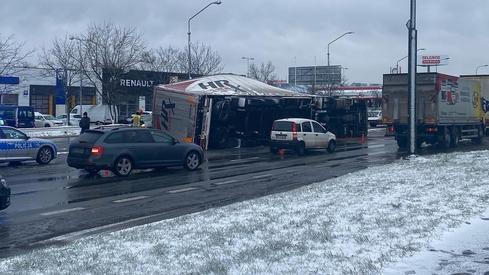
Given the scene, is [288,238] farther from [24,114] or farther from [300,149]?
[24,114]

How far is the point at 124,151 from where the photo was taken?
19297 millimetres

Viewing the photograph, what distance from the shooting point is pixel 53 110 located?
7112 cm

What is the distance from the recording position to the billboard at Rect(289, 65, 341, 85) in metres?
104

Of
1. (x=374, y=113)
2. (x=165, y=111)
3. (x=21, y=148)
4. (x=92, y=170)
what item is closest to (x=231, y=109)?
(x=165, y=111)

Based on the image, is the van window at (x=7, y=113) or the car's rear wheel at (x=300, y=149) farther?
the van window at (x=7, y=113)

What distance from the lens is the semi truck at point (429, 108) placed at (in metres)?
30.9

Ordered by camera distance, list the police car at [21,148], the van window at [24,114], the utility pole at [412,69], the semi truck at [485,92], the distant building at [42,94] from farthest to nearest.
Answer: the distant building at [42,94] < the van window at [24,114] < the semi truck at [485,92] < the utility pole at [412,69] < the police car at [21,148]

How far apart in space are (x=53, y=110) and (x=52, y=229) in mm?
62526

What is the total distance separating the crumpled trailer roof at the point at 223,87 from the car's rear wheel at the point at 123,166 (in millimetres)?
10691

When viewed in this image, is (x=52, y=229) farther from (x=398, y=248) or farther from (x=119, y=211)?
(x=398, y=248)

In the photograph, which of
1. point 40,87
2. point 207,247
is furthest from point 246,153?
point 40,87

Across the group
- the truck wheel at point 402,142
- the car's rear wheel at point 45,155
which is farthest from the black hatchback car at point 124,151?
the truck wheel at point 402,142

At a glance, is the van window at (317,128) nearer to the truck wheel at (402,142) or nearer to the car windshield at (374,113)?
the truck wheel at (402,142)

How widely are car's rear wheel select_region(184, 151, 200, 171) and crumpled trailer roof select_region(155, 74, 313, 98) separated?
870cm
